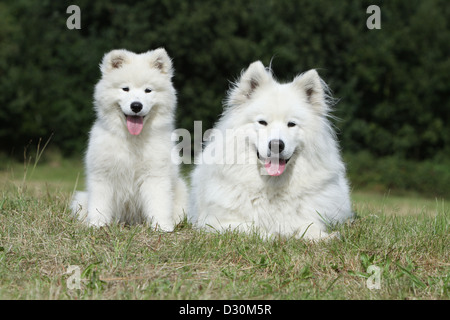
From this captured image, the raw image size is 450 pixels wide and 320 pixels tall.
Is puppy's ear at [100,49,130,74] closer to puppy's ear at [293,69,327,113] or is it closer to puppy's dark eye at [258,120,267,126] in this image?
puppy's dark eye at [258,120,267,126]

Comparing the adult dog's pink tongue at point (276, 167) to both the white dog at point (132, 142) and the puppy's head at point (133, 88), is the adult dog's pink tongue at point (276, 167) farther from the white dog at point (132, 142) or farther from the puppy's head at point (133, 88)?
the puppy's head at point (133, 88)

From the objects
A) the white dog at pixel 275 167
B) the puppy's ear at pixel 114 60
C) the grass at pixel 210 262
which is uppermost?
the puppy's ear at pixel 114 60

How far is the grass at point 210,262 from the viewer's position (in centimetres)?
344

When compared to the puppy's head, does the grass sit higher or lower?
lower

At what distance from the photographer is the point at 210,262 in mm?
3848

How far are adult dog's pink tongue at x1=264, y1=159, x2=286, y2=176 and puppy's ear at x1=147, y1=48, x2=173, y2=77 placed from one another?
1.37m

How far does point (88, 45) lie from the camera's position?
17.9 metres

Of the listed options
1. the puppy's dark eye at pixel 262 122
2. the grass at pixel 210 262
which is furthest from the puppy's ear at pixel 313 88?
the grass at pixel 210 262

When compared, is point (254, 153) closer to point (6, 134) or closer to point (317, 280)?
point (317, 280)

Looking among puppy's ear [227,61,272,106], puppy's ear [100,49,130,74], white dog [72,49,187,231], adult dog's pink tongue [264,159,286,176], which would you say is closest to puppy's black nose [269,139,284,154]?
adult dog's pink tongue [264,159,286,176]

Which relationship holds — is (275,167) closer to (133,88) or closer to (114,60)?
(133,88)

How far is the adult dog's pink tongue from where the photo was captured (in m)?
4.33

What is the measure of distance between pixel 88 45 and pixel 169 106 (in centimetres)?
1417

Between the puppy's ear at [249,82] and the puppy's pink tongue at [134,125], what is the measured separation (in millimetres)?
867
